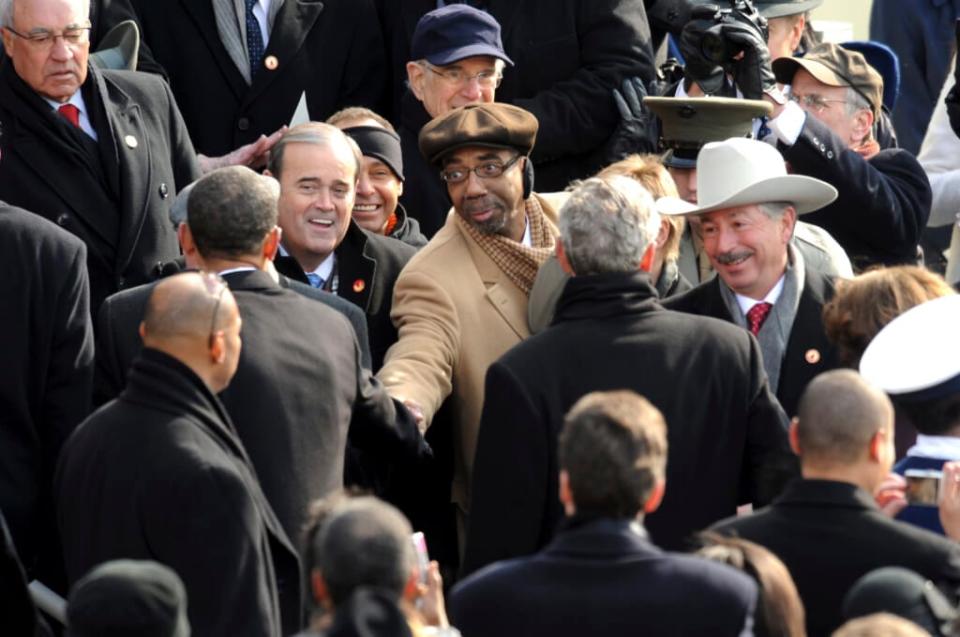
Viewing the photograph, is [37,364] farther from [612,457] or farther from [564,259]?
[612,457]

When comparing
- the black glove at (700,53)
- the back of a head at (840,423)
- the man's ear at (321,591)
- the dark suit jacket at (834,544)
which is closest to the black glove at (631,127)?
the black glove at (700,53)

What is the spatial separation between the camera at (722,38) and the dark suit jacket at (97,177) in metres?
1.91

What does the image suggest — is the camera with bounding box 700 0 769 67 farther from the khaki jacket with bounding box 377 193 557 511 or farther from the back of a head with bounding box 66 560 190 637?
the back of a head with bounding box 66 560 190 637

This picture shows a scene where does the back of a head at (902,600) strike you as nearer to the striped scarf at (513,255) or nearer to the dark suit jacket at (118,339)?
the dark suit jacket at (118,339)

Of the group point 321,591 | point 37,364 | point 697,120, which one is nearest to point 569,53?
point 697,120

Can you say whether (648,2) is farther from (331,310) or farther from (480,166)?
(331,310)

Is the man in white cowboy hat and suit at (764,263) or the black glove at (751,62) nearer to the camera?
the man in white cowboy hat and suit at (764,263)

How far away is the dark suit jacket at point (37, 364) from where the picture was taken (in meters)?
6.30

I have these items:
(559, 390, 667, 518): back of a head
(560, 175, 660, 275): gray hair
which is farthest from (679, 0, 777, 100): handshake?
(559, 390, 667, 518): back of a head

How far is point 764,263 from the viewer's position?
6707 millimetres

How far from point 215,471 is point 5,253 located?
61.0 inches

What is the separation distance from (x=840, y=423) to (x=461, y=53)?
128 inches

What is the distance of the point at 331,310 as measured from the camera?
230 inches

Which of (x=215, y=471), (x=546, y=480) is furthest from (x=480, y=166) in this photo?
(x=215, y=471)
